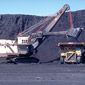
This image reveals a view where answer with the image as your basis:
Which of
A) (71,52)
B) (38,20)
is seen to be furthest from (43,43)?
(38,20)

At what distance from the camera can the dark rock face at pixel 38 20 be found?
5651 centimetres

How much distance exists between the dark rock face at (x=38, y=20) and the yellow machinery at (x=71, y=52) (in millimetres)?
2422

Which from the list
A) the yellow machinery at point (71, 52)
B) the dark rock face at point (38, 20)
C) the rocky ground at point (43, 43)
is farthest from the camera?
the dark rock face at point (38, 20)

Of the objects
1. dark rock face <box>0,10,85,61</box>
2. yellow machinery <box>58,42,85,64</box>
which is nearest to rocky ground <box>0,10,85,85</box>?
dark rock face <box>0,10,85,61</box>

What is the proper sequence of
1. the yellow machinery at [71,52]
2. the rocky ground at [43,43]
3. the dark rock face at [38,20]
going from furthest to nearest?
1. the dark rock face at [38,20]
2. the yellow machinery at [71,52]
3. the rocky ground at [43,43]

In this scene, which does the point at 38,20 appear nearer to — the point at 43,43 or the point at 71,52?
the point at 43,43

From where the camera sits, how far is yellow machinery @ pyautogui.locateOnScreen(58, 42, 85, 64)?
52.2 metres

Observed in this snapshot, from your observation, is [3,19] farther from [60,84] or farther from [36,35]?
[60,84]

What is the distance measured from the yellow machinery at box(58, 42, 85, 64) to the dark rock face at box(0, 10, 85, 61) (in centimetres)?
242

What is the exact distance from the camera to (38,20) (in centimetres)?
8538

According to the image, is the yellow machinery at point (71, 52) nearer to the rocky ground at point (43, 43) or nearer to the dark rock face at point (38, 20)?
the rocky ground at point (43, 43)

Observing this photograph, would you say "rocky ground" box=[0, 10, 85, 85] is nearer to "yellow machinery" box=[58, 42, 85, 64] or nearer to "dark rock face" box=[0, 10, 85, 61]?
"dark rock face" box=[0, 10, 85, 61]

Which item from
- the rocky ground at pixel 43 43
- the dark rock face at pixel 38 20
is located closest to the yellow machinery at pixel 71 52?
the rocky ground at pixel 43 43

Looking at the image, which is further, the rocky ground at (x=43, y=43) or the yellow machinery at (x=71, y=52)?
the yellow machinery at (x=71, y=52)
